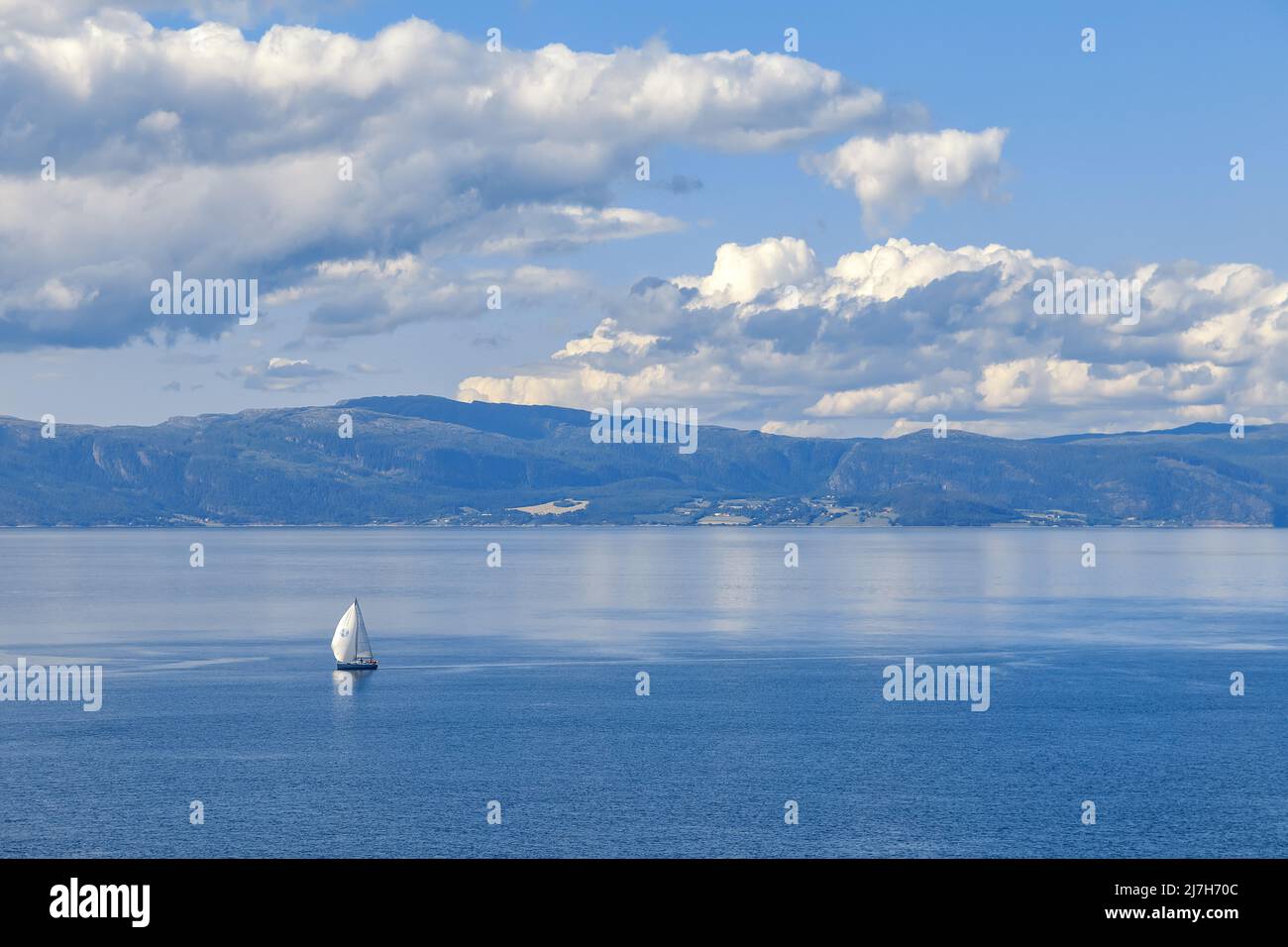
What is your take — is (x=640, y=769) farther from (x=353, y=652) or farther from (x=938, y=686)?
(x=353, y=652)

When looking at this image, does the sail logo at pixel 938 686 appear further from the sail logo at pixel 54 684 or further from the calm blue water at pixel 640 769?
the sail logo at pixel 54 684
